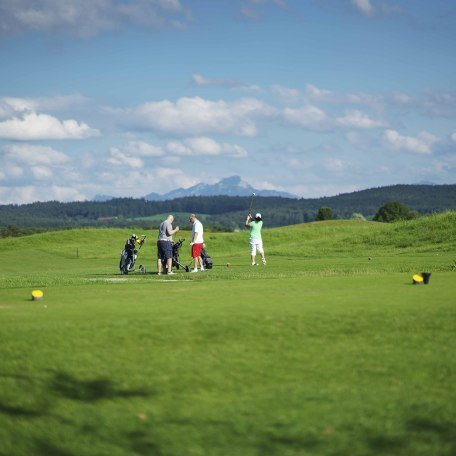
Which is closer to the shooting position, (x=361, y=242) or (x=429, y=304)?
(x=429, y=304)

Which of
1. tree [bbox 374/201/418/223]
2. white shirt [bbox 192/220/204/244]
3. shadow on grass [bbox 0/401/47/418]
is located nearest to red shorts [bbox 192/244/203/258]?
white shirt [bbox 192/220/204/244]

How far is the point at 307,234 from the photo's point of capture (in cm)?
8681

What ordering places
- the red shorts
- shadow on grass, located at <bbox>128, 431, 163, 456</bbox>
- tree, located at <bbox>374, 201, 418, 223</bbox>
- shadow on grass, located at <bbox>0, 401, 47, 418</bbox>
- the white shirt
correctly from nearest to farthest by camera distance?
1. shadow on grass, located at <bbox>128, 431, 163, 456</bbox>
2. shadow on grass, located at <bbox>0, 401, 47, 418</bbox>
3. the red shorts
4. the white shirt
5. tree, located at <bbox>374, 201, 418, 223</bbox>

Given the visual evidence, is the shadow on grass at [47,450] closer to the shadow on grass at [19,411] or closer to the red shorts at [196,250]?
the shadow on grass at [19,411]

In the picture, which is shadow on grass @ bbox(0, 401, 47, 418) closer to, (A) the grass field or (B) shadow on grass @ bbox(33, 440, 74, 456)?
(A) the grass field

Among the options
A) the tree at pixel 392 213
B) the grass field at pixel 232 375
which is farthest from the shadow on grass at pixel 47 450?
the tree at pixel 392 213

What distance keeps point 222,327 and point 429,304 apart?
4.31 meters

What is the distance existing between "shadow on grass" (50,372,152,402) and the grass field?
0.09 ft

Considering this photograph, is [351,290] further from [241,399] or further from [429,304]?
[241,399]

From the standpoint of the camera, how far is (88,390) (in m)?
12.7

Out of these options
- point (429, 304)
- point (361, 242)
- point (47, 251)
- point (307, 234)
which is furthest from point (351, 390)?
point (307, 234)

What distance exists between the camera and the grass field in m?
11.4

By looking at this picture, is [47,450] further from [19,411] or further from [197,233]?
[197,233]

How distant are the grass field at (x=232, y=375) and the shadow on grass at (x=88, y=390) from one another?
0.09 feet
